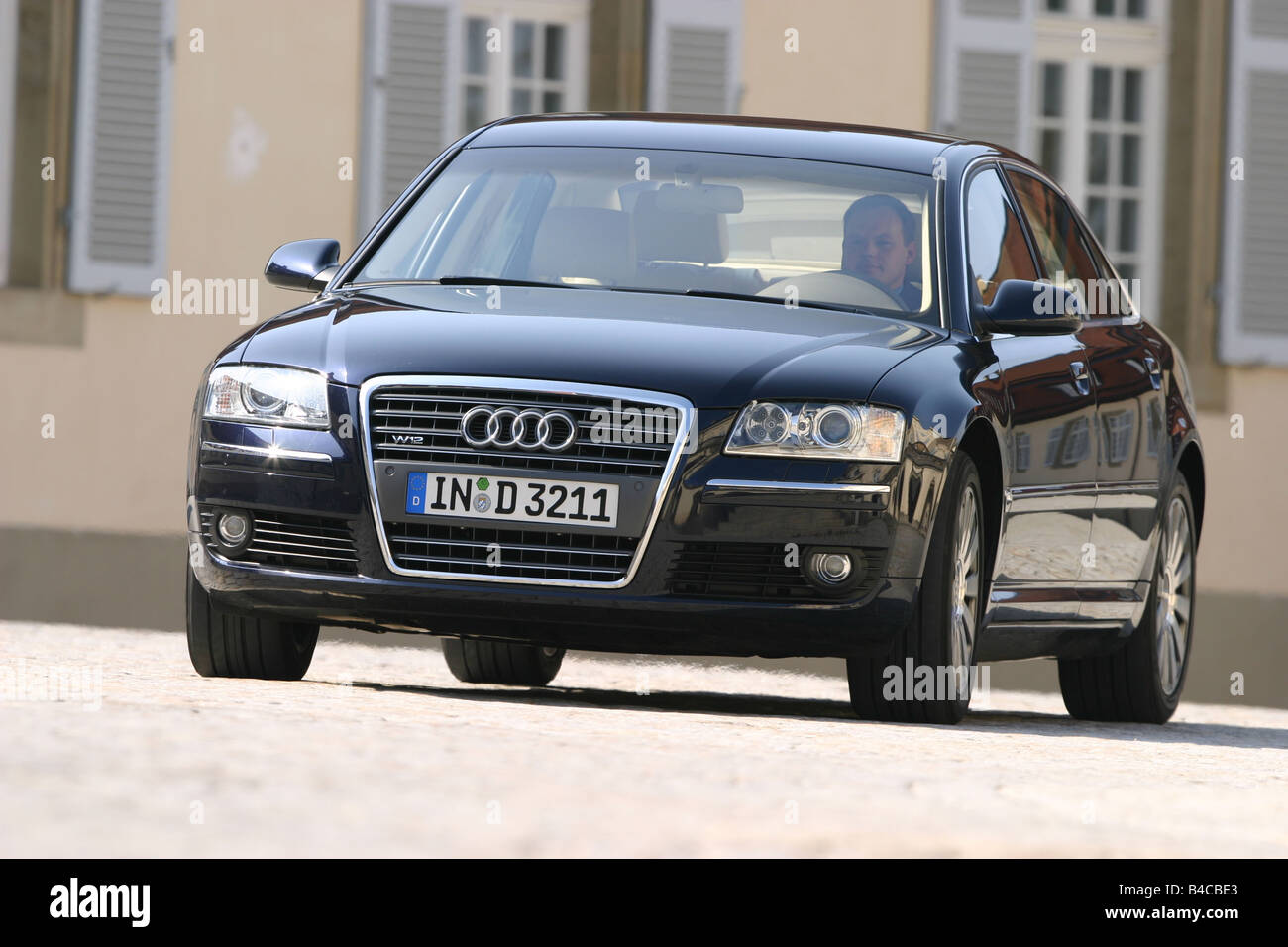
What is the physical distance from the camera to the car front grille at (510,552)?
21.4ft

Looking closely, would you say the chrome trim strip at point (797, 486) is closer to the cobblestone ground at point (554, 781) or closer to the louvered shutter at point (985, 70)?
the cobblestone ground at point (554, 781)

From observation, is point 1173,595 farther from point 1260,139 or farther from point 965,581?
point 1260,139

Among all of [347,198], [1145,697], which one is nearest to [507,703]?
[1145,697]

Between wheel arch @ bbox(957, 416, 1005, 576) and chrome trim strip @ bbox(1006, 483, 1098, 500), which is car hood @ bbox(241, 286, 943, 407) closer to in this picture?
wheel arch @ bbox(957, 416, 1005, 576)

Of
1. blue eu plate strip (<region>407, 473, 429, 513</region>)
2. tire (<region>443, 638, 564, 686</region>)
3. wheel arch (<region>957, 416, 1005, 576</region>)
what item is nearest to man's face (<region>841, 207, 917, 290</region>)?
wheel arch (<region>957, 416, 1005, 576</region>)

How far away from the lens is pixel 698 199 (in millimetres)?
7586

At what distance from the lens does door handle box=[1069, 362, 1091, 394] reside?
8.00 metres

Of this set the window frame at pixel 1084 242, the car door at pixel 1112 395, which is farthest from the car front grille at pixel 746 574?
the window frame at pixel 1084 242

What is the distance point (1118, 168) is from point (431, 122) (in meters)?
4.67

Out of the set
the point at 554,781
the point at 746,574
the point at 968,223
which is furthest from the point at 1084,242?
the point at 554,781

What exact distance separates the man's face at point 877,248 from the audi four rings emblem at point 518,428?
130 cm

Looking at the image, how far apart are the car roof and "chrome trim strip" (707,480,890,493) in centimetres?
159

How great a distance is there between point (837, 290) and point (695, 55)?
31.3ft

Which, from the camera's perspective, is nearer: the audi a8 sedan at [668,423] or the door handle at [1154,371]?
the audi a8 sedan at [668,423]
